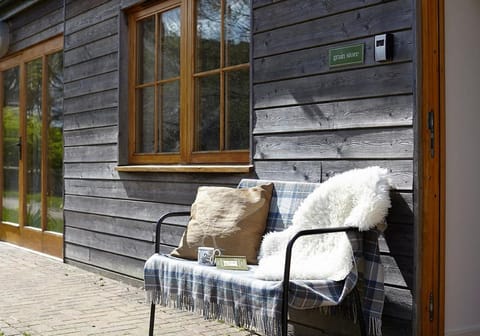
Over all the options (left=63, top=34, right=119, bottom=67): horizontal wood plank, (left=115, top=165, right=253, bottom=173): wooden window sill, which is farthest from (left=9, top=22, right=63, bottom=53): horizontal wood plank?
(left=115, top=165, right=253, bottom=173): wooden window sill

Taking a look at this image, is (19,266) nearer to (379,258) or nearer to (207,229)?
(207,229)

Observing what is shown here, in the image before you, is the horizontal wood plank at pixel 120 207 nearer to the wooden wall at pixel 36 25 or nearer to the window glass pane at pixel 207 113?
the window glass pane at pixel 207 113

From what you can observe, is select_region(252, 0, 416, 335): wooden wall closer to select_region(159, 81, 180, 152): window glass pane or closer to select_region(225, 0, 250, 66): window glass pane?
select_region(225, 0, 250, 66): window glass pane

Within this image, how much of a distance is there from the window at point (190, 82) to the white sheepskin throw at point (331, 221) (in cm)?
99

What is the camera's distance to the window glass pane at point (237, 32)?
4039 mm

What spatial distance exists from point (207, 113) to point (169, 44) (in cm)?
73

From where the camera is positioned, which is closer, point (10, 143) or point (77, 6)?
point (77, 6)

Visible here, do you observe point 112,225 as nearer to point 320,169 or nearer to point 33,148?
point 33,148

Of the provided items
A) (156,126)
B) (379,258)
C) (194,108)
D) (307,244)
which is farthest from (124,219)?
(379,258)

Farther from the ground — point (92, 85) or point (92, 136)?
point (92, 85)

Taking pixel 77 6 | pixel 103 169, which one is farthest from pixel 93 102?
pixel 77 6

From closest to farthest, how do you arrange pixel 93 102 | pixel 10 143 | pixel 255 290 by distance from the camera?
pixel 255 290, pixel 93 102, pixel 10 143

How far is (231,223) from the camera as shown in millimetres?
3355

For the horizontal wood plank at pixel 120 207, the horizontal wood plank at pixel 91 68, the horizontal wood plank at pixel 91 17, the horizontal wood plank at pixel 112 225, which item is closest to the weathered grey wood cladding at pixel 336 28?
the horizontal wood plank at pixel 120 207
